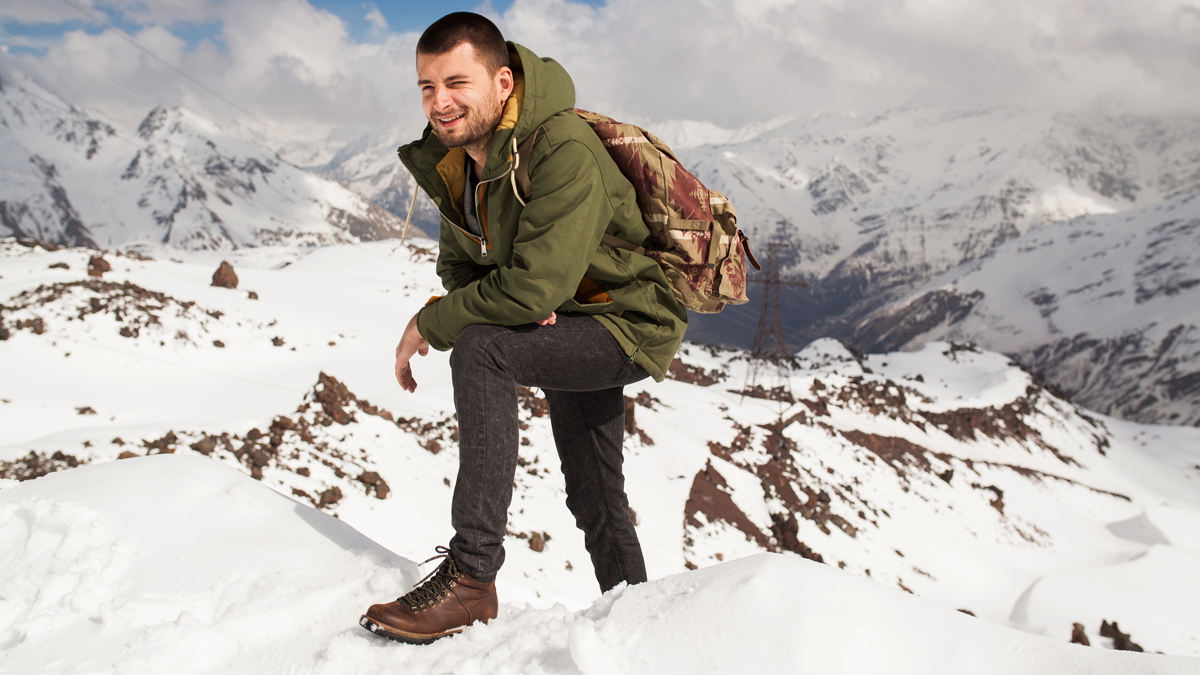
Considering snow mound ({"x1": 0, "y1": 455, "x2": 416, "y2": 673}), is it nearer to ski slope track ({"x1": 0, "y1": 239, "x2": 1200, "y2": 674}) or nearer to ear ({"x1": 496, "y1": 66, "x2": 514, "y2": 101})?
ski slope track ({"x1": 0, "y1": 239, "x2": 1200, "y2": 674})

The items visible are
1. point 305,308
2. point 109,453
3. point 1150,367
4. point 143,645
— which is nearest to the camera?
point 143,645

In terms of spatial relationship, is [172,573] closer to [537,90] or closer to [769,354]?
[537,90]

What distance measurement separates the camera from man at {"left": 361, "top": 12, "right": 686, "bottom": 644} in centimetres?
229

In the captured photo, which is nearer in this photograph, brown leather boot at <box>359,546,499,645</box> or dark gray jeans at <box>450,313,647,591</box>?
brown leather boot at <box>359,546,499,645</box>

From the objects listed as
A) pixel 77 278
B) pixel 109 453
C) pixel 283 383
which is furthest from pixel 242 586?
pixel 77 278

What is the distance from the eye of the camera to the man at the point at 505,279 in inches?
90.0

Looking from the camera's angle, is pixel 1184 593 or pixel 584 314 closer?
pixel 584 314

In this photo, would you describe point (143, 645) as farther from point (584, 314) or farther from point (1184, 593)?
point (1184, 593)

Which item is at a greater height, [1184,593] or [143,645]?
[1184,593]

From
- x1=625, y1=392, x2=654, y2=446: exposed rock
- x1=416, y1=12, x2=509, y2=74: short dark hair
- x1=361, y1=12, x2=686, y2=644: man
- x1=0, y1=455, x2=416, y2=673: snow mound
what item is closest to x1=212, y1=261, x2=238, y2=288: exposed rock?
x1=625, y1=392, x2=654, y2=446: exposed rock

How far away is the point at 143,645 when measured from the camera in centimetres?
224

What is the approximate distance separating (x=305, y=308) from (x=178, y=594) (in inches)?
682

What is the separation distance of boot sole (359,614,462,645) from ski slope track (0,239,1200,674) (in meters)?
0.08

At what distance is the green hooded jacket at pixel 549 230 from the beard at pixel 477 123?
0.07 metres
